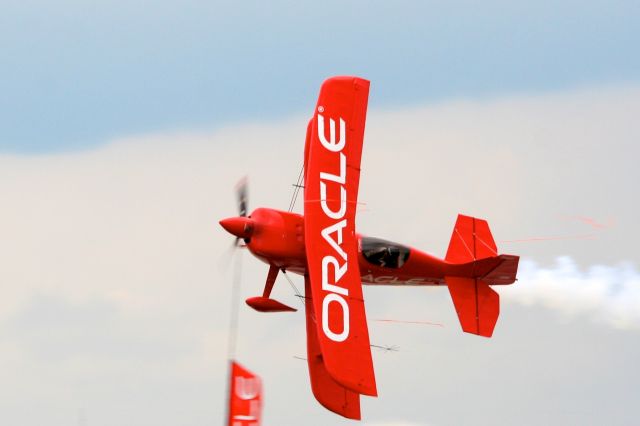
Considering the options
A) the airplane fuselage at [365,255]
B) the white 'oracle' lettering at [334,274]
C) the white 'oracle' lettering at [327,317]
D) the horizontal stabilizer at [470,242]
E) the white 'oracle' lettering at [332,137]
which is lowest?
the white 'oracle' lettering at [327,317]

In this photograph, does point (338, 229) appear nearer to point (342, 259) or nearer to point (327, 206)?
point (327, 206)

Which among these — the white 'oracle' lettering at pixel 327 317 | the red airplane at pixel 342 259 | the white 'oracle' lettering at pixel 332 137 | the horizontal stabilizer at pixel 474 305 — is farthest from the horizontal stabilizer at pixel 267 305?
the horizontal stabilizer at pixel 474 305

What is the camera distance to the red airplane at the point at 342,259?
24.6 meters

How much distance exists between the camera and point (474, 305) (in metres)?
27.4

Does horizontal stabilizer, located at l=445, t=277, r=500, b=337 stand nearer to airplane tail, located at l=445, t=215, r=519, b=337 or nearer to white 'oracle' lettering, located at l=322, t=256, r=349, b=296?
airplane tail, located at l=445, t=215, r=519, b=337

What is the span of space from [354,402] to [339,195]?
14.5ft

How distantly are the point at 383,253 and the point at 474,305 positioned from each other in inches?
104

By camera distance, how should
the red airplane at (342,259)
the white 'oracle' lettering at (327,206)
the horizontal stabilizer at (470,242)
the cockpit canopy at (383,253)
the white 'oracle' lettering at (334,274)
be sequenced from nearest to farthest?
the red airplane at (342,259) < the white 'oracle' lettering at (334,274) < the white 'oracle' lettering at (327,206) < the cockpit canopy at (383,253) < the horizontal stabilizer at (470,242)

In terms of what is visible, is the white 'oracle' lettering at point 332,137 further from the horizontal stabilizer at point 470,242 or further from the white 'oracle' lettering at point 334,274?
the horizontal stabilizer at point 470,242

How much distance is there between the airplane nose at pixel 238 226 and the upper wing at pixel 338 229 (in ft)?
3.76

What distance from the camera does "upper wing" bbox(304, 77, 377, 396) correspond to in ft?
79.7

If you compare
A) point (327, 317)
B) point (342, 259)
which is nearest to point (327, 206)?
point (342, 259)

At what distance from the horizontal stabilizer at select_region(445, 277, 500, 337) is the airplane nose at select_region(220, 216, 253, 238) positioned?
4732mm

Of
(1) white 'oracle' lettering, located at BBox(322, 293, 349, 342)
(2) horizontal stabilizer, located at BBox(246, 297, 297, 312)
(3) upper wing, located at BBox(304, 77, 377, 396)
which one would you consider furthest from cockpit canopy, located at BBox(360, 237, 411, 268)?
(2) horizontal stabilizer, located at BBox(246, 297, 297, 312)
